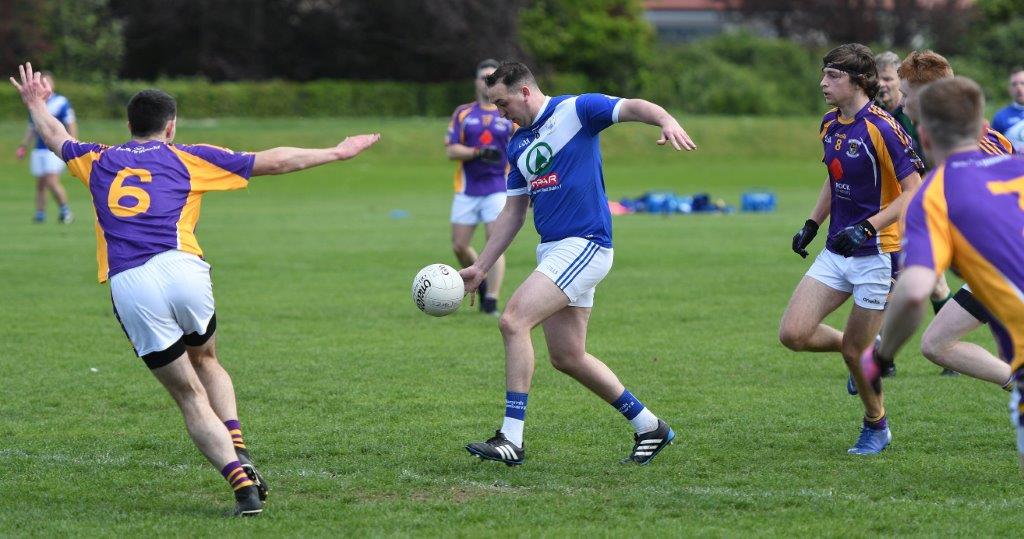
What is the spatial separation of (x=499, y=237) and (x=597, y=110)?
0.96m

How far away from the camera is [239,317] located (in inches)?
502

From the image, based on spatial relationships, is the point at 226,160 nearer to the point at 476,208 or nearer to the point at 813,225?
the point at 813,225

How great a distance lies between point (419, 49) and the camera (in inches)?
2004

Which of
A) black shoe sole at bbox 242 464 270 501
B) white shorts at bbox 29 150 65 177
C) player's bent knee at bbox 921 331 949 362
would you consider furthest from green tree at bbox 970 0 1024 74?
black shoe sole at bbox 242 464 270 501

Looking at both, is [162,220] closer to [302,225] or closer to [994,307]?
[994,307]

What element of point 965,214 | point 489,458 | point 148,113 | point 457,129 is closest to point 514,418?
point 489,458

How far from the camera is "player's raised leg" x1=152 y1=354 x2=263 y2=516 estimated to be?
598 cm

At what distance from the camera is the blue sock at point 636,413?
23.6 feet

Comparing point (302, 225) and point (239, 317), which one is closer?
point (239, 317)

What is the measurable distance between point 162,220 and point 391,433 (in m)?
2.27

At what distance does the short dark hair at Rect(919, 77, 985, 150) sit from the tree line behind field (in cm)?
4286

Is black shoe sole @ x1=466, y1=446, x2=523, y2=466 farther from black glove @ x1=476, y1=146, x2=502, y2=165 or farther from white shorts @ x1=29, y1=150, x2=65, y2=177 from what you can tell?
white shorts @ x1=29, y1=150, x2=65, y2=177

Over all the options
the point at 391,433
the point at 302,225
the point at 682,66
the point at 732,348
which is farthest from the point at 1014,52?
the point at 391,433

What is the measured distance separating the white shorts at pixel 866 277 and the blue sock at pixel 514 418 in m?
1.90
